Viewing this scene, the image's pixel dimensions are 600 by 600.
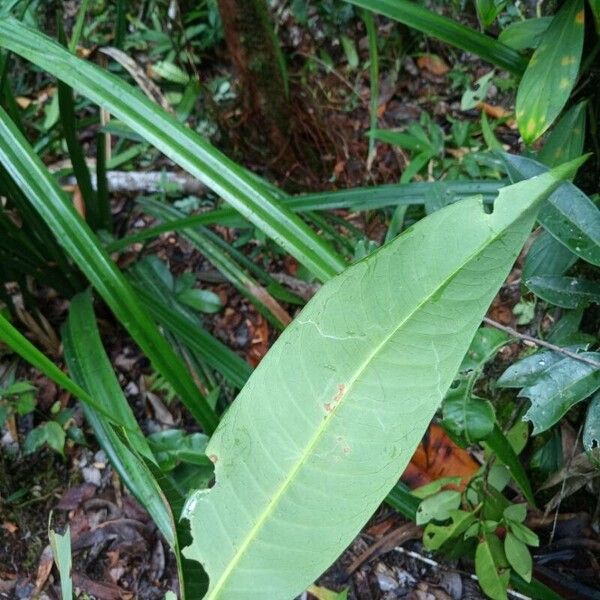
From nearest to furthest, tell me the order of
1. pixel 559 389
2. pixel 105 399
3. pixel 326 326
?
pixel 326 326 < pixel 559 389 < pixel 105 399

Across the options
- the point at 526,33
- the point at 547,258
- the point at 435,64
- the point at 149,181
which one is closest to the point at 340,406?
the point at 547,258

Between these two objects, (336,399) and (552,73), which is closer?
(336,399)

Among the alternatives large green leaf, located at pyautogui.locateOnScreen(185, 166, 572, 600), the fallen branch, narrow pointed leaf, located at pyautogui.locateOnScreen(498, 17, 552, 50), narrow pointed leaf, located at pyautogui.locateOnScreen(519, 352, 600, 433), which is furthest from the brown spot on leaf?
the fallen branch

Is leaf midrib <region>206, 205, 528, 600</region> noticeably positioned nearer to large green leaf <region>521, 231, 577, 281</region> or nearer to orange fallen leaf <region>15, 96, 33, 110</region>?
large green leaf <region>521, 231, 577, 281</region>

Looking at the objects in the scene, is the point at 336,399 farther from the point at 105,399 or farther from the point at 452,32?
the point at 105,399

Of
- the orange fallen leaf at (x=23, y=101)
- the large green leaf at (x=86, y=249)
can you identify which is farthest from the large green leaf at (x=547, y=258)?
the orange fallen leaf at (x=23, y=101)

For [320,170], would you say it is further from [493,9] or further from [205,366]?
[493,9]
